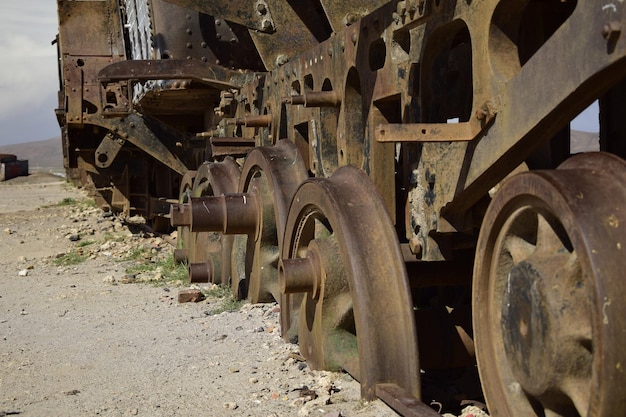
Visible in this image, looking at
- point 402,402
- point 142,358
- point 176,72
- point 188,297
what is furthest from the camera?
point 176,72

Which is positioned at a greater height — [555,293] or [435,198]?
[435,198]

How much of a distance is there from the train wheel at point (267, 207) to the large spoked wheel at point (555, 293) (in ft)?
6.82

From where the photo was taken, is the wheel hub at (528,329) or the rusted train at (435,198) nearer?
the rusted train at (435,198)

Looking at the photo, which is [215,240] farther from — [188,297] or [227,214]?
[227,214]

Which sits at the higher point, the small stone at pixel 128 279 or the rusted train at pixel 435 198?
the rusted train at pixel 435 198

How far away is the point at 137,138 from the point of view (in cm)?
864

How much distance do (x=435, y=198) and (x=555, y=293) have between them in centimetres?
93

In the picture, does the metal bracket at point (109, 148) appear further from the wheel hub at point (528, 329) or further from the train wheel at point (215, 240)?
the wheel hub at point (528, 329)

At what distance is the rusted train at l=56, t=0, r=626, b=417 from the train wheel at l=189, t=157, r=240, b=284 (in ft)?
0.05

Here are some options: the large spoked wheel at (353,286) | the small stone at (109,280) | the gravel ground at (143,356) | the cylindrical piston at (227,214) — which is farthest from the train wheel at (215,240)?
the large spoked wheel at (353,286)

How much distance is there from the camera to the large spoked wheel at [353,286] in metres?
2.83

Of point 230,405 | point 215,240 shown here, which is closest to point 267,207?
point 215,240

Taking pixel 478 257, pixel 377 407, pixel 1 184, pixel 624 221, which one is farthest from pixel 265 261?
pixel 1 184

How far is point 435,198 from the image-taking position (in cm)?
283
